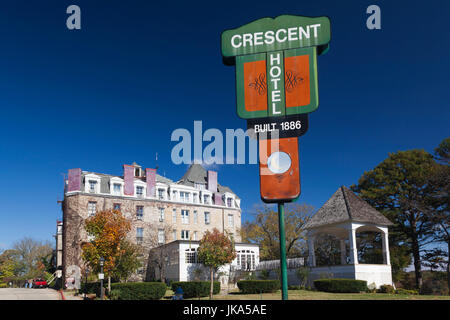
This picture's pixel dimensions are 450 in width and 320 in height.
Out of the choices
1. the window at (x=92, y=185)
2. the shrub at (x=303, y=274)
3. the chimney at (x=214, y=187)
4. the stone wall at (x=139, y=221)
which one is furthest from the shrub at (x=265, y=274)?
the window at (x=92, y=185)

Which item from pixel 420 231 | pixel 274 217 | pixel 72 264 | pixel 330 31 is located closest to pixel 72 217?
pixel 72 264

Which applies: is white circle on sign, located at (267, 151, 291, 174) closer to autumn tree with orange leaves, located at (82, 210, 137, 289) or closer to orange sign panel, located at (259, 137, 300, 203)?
orange sign panel, located at (259, 137, 300, 203)

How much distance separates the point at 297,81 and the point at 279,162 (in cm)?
220

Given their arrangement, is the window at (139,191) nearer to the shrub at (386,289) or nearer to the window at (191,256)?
the window at (191,256)

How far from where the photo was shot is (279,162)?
33.6ft

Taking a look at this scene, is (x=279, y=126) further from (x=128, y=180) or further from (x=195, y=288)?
(x=128, y=180)

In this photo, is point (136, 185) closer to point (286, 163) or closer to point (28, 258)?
point (286, 163)

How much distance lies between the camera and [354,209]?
28969mm

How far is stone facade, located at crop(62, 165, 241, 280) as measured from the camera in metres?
41.4

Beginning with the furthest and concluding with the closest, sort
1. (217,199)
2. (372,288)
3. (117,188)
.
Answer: (217,199), (117,188), (372,288)

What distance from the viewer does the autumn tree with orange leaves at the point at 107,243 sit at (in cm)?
2878

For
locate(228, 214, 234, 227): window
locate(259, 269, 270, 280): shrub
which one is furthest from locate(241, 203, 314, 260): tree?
locate(259, 269, 270, 280): shrub

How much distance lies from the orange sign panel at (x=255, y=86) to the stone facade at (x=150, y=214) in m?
35.4

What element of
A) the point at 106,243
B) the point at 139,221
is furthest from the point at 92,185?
the point at 106,243
